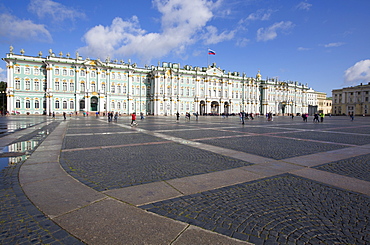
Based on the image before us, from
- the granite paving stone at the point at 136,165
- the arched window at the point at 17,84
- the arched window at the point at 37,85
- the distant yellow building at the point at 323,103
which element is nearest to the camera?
the granite paving stone at the point at 136,165

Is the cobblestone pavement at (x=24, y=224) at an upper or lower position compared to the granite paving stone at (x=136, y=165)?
lower

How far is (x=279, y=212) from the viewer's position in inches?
144

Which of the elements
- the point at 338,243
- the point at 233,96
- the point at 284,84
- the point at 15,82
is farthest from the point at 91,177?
the point at 284,84

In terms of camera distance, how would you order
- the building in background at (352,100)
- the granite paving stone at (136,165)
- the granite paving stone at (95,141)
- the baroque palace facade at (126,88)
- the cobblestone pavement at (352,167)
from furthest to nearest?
the building in background at (352,100) < the baroque palace facade at (126,88) < the granite paving stone at (95,141) < the cobblestone pavement at (352,167) < the granite paving stone at (136,165)

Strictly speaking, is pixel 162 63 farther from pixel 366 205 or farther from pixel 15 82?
pixel 366 205

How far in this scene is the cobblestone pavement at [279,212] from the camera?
118 inches

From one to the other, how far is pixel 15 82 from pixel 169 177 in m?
65.5

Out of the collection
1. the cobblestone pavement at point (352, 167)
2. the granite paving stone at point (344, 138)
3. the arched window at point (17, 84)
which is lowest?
the cobblestone pavement at point (352, 167)

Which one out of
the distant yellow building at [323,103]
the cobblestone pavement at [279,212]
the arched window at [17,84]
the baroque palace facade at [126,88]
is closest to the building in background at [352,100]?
the distant yellow building at [323,103]

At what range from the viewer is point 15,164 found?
6582 mm

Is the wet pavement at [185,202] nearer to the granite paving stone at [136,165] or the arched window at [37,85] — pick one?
the granite paving stone at [136,165]

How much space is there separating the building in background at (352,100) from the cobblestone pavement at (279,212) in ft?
413

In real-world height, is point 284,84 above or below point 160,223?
above

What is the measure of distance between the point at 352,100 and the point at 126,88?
361ft
